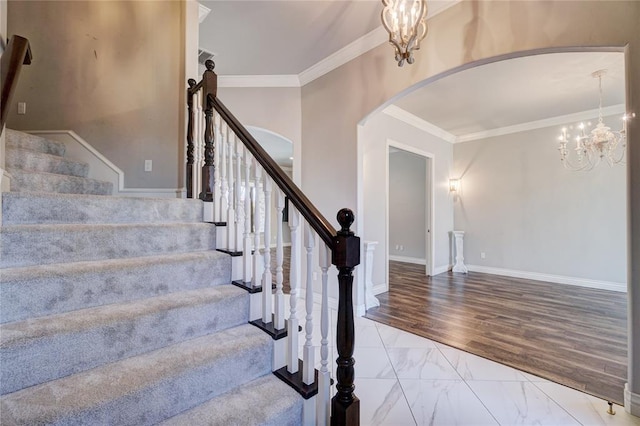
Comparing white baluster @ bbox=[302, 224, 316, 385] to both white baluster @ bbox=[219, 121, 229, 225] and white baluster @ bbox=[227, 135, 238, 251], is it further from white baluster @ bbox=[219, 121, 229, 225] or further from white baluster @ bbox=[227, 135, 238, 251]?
white baluster @ bbox=[219, 121, 229, 225]

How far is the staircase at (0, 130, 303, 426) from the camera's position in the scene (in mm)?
986

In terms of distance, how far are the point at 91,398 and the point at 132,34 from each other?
3.30 m

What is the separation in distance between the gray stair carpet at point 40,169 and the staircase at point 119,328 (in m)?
0.08

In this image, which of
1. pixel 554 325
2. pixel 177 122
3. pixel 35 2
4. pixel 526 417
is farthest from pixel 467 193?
pixel 35 2

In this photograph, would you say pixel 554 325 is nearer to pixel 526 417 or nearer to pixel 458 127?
pixel 526 417

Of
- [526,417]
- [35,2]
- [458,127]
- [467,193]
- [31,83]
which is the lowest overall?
[526,417]

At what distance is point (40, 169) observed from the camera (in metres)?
2.14

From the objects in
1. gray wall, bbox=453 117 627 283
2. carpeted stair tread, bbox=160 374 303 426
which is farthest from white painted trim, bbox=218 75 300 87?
gray wall, bbox=453 117 627 283

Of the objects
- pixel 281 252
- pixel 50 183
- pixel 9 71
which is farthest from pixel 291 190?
pixel 50 183

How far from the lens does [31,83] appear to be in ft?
8.87

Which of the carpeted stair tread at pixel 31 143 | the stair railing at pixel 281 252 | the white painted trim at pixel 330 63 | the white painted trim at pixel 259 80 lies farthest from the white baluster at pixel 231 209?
the white painted trim at pixel 259 80

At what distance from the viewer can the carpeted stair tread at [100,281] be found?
1.14m

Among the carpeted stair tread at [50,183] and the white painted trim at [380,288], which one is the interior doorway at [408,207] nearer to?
the white painted trim at [380,288]

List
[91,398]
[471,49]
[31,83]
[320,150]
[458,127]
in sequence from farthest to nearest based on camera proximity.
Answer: [458,127] < [320,150] < [31,83] < [471,49] < [91,398]
